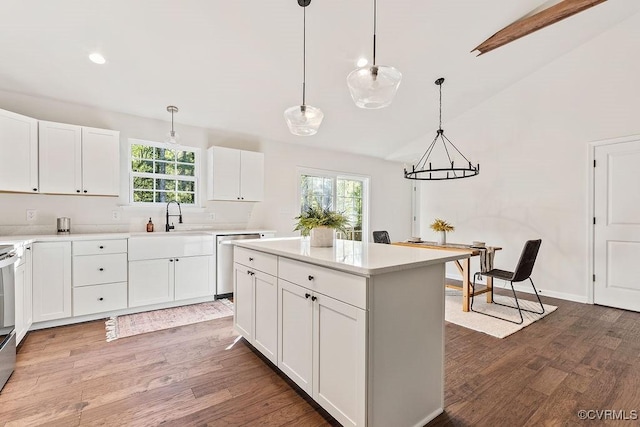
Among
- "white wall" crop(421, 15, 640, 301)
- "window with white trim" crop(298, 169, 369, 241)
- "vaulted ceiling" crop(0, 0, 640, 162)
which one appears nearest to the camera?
"vaulted ceiling" crop(0, 0, 640, 162)

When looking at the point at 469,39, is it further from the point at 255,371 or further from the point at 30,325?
the point at 30,325

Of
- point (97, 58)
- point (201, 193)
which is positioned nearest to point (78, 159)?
point (97, 58)

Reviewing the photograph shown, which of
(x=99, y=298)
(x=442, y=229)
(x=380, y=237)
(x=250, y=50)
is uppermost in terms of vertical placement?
(x=250, y=50)

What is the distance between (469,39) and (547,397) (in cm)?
367

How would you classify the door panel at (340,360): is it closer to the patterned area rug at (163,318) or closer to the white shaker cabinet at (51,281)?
the patterned area rug at (163,318)

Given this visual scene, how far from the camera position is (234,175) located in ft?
14.6

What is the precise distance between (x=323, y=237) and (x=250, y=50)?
221 centimetres

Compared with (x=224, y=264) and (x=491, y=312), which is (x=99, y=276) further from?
(x=491, y=312)

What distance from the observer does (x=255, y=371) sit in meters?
2.26

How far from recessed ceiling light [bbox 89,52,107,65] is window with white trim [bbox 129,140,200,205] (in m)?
1.15

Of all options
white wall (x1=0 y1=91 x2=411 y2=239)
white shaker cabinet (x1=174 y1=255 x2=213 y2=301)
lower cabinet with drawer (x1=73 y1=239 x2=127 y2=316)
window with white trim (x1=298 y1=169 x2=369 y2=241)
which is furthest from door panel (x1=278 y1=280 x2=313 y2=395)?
window with white trim (x1=298 y1=169 x2=369 y2=241)

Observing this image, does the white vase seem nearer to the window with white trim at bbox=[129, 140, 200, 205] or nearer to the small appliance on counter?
the window with white trim at bbox=[129, 140, 200, 205]

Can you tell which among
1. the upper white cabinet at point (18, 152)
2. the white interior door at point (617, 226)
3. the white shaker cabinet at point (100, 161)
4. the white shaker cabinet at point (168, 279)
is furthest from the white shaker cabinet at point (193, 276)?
the white interior door at point (617, 226)

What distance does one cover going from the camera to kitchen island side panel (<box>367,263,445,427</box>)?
4.77 feet
